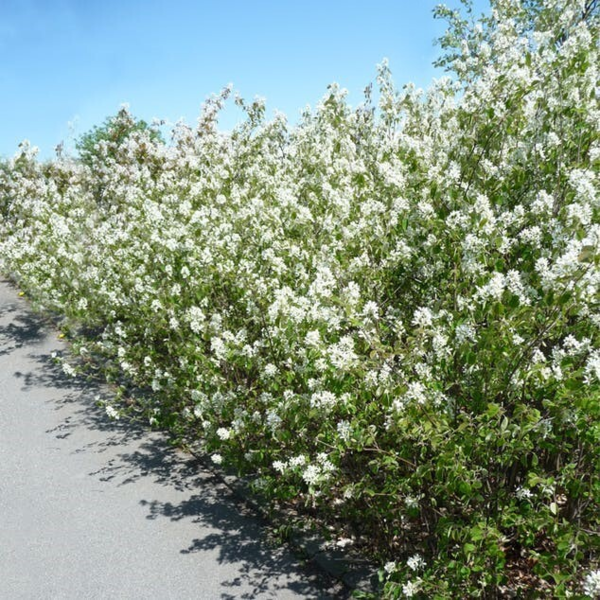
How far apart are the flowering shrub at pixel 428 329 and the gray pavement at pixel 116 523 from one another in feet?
2.04

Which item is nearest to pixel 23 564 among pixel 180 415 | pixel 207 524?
pixel 207 524

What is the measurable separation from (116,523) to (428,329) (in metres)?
3.79

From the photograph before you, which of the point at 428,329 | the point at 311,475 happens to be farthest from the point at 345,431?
the point at 428,329

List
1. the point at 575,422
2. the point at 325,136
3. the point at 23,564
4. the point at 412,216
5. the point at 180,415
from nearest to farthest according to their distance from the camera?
the point at 575,422
the point at 412,216
the point at 23,564
the point at 180,415
the point at 325,136

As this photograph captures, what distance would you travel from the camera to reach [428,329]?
3467mm

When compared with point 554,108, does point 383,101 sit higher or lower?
higher

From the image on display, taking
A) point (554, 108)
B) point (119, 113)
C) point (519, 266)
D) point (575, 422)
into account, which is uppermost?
point (119, 113)

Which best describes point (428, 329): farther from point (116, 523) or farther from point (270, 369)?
point (116, 523)

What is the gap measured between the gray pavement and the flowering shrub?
0.62 metres

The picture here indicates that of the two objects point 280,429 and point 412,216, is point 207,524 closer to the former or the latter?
point 280,429

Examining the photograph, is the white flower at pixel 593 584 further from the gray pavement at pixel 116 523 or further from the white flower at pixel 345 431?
the gray pavement at pixel 116 523

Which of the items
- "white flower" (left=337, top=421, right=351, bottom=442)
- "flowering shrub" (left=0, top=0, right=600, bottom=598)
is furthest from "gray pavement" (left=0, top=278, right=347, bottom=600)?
"white flower" (left=337, top=421, right=351, bottom=442)

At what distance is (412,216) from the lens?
4113 mm

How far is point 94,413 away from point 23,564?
3.04m
